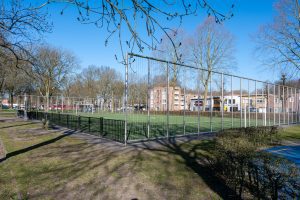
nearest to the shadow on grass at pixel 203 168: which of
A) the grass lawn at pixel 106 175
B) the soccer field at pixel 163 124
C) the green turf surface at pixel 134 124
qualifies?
the grass lawn at pixel 106 175

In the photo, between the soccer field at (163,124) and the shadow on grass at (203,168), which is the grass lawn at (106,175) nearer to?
the shadow on grass at (203,168)

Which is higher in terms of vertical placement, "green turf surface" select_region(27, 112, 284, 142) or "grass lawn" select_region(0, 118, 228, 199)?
"green turf surface" select_region(27, 112, 284, 142)

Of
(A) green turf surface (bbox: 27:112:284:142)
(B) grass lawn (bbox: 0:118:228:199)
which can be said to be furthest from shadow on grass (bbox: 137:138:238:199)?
(A) green turf surface (bbox: 27:112:284:142)

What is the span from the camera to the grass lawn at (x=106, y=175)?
4.63m

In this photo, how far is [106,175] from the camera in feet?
18.8

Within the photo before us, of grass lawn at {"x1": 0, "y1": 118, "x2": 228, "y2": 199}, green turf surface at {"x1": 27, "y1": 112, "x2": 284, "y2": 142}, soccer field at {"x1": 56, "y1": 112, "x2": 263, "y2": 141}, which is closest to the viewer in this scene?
grass lawn at {"x1": 0, "y1": 118, "x2": 228, "y2": 199}

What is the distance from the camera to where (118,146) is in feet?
31.7

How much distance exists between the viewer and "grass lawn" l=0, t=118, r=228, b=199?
15.2 ft

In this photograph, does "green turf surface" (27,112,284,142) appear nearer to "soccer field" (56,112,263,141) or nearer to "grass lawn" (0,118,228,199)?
"soccer field" (56,112,263,141)

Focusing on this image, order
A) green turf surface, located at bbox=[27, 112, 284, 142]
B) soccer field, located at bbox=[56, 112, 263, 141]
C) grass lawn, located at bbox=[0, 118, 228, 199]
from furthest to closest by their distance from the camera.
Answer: soccer field, located at bbox=[56, 112, 263, 141], green turf surface, located at bbox=[27, 112, 284, 142], grass lawn, located at bbox=[0, 118, 228, 199]

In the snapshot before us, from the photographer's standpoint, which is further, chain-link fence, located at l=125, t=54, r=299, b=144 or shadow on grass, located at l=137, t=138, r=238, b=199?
chain-link fence, located at l=125, t=54, r=299, b=144

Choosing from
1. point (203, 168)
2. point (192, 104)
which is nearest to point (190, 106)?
point (192, 104)

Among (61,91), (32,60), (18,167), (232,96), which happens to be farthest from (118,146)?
(61,91)

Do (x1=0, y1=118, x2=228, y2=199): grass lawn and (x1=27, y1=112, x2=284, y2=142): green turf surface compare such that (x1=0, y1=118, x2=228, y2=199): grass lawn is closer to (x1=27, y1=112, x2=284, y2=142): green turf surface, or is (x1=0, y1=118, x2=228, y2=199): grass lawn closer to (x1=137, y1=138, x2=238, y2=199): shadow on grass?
(x1=137, y1=138, x2=238, y2=199): shadow on grass
